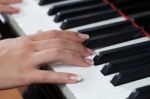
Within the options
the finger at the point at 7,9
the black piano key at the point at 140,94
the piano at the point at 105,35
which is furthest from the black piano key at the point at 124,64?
the finger at the point at 7,9

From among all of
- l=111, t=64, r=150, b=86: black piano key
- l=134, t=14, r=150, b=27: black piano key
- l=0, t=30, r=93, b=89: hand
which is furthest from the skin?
l=134, t=14, r=150, b=27: black piano key

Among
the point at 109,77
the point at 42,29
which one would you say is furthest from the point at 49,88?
the point at 109,77

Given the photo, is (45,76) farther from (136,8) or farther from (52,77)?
(136,8)

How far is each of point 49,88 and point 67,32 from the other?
24 centimetres

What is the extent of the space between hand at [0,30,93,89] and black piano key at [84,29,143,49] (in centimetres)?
4

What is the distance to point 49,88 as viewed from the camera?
51.8 inches

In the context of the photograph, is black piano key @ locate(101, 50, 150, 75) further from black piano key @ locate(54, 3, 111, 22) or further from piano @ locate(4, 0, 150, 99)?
black piano key @ locate(54, 3, 111, 22)

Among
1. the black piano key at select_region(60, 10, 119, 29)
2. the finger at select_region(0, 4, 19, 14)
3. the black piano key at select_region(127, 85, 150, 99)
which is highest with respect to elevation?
the finger at select_region(0, 4, 19, 14)

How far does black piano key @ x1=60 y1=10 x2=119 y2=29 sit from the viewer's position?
1285mm

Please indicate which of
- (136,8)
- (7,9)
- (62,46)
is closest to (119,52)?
(62,46)

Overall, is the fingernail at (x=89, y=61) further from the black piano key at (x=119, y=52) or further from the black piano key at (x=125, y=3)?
the black piano key at (x=125, y=3)

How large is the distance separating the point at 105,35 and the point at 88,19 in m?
0.14

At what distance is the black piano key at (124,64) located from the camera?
1.03 m

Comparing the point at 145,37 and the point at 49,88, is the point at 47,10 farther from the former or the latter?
the point at 145,37
